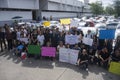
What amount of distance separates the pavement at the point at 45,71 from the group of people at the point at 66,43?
518 millimetres

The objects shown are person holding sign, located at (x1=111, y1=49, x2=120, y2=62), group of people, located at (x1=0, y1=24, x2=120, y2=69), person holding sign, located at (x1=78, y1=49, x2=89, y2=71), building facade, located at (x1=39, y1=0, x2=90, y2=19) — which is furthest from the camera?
building facade, located at (x1=39, y1=0, x2=90, y2=19)

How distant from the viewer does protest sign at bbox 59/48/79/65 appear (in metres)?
9.91

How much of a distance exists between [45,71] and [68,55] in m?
1.80

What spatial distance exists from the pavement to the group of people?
518 mm

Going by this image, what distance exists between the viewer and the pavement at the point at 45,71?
8.22m

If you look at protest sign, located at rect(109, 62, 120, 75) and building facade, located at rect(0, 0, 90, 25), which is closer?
protest sign, located at rect(109, 62, 120, 75)

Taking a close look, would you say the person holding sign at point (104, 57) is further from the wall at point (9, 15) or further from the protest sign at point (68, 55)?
the wall at point (9, 15)

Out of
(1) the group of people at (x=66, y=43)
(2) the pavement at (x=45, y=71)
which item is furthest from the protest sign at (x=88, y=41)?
(2) the pavement at (x=45, y=71)

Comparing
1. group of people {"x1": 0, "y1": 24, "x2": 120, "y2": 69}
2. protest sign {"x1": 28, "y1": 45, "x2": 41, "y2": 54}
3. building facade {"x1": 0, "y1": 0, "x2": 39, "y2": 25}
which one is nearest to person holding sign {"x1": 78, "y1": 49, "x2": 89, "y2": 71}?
group of people {"x1": 0, "y1": 24, "x2": 120, "y2": 69}

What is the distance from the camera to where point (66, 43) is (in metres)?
11.3

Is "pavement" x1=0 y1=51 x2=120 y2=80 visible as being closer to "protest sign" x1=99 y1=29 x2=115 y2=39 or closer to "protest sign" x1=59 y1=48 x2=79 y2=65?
"protest sign" x1=59 y1=48 x2=79 y2=65

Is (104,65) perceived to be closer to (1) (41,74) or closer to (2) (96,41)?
(2) (96,41)

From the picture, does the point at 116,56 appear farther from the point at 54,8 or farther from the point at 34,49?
the point at 54,8

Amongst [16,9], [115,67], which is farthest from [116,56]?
[16,9]
